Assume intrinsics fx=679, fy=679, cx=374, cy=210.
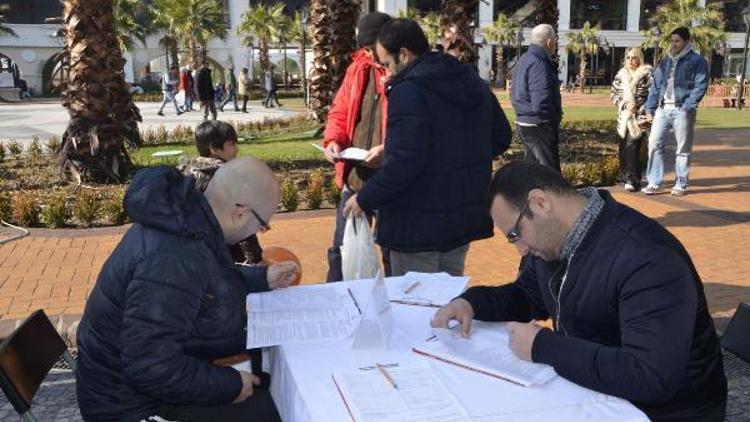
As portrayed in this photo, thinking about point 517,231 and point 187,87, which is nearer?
point 517,231

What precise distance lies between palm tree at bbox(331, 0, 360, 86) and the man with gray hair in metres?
8.58

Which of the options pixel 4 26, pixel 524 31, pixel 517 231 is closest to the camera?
pixel 517 231

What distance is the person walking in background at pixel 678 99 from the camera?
8.55 meters

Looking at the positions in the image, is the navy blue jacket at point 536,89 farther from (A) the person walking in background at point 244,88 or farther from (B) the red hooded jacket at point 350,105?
A: (A) the person walking in background at point 244,88

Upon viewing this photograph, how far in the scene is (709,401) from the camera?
2082mm

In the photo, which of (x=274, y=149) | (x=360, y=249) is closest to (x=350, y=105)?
(x=360, y=249)

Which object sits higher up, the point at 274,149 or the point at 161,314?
the point at 161,314

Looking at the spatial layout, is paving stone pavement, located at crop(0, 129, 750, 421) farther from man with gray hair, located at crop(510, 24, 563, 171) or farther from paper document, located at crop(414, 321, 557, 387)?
paper document, located at crop(414, 321, 557, 387)

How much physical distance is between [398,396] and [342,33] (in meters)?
13.8

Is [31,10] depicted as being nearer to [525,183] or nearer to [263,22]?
[263,22]

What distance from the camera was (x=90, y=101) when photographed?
1011 cm

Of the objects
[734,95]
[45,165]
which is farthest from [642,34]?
[45,165]

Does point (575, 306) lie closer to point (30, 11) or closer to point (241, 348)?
point (241, 348)

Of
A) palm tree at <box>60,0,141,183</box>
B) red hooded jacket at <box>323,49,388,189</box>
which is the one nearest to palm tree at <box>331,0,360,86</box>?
palm tree at <box>60,0,141,183</box>
